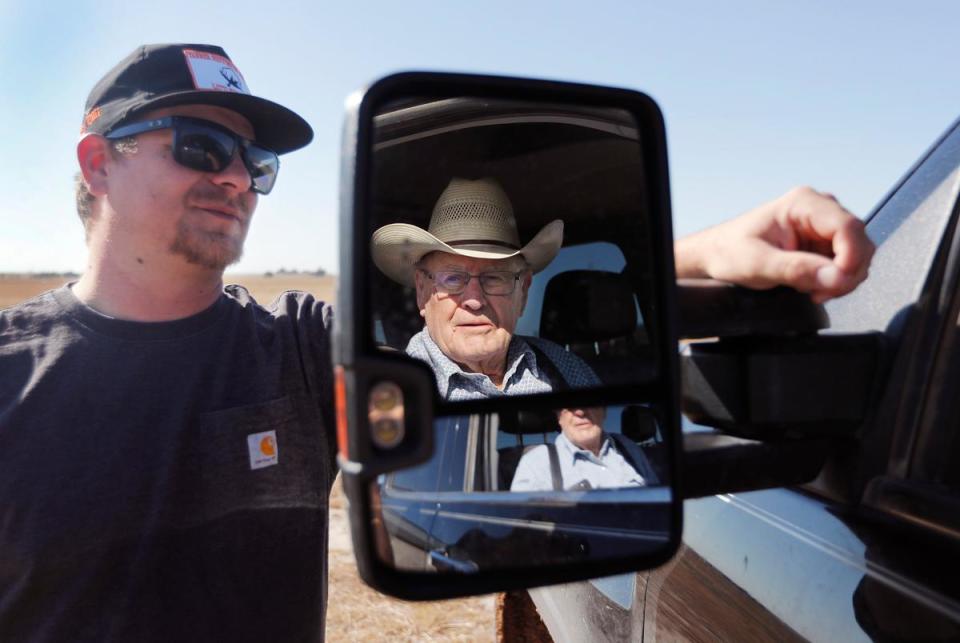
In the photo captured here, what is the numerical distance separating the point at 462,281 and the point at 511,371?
39cm

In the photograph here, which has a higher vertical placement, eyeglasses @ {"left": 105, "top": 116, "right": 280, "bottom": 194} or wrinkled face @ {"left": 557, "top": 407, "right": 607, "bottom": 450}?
eyeglasses @ {"left": 105, "top": 116, "right": 280, "bottom": 194}

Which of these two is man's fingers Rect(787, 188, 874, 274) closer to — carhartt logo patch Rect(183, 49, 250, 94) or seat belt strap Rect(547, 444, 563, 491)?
seat belt strap Rect(547, 444, 563, 491)

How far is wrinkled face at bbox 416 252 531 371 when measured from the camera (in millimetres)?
2207

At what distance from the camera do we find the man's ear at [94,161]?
294cm

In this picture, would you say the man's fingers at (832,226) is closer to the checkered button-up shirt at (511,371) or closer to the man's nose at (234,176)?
the checkered button-up shirt at (511,371)

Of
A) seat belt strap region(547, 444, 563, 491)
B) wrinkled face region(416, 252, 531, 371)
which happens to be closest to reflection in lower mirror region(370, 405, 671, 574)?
seat belt strap region(547, 444, 563, 491)

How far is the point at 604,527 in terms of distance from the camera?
1.30 m

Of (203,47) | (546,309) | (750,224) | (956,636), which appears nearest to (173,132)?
(203,47)

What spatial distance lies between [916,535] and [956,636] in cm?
20

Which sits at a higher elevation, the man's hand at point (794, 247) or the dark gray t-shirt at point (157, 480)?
the man's hand at point (794, 247)

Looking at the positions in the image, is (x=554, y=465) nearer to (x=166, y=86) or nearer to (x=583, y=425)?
(x=583, y=425)

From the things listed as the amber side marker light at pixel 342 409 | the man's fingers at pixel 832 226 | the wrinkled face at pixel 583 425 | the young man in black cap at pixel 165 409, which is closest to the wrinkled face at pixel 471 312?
the young man in black cap at pixel 165 409

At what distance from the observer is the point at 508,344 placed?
2199 millimetres

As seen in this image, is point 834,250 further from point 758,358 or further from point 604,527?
point 604,527
